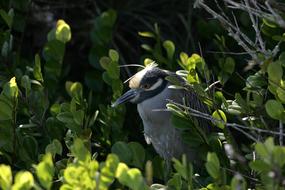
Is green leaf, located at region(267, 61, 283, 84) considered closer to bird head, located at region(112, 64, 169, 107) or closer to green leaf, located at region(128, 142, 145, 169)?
green leaf, located at region(128, 142, 145, 169)

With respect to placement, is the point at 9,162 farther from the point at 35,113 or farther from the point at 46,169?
the point at 46,169

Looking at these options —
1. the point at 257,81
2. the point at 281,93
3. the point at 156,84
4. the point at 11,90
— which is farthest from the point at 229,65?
the point at 11,90

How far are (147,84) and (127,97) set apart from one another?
0.18 meters

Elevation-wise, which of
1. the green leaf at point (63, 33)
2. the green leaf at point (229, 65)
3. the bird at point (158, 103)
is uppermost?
the green leaf at point (63, 33)

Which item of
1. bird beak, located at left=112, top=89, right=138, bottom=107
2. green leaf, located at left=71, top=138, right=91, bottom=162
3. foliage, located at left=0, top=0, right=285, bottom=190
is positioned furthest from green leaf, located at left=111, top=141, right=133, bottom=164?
bird beak, located at left=112, top=89, right=138, bottom=107

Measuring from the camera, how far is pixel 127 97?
3.50m

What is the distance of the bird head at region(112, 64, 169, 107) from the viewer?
11.7 ft

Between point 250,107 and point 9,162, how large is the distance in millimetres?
1043

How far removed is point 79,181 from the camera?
231 centimetres

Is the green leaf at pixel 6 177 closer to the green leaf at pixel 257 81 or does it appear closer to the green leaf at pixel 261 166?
the green leaf at pixel 261 166

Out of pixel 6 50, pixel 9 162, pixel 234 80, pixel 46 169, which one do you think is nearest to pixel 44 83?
pixel 6 50

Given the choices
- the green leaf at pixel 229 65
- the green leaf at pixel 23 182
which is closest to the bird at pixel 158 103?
the green leaf at pixel 229 65

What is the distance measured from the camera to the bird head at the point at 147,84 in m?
3.58

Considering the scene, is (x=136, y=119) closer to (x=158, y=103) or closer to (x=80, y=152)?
(x=158, y=103)
